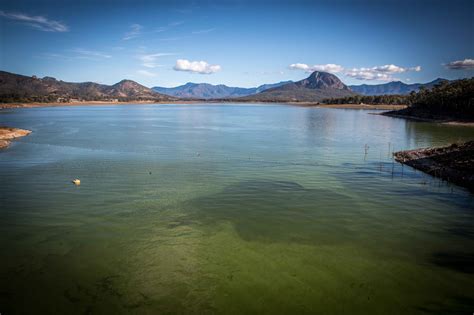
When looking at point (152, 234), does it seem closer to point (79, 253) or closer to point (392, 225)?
point (79, 253)

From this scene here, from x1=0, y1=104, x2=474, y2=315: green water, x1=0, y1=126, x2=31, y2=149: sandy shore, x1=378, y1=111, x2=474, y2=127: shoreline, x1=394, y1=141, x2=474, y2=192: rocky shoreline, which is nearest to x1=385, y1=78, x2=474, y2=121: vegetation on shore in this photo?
x1=378, y1=111, x2=474, y2=127: shoreline

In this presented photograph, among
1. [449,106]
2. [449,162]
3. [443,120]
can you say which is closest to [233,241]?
[449,162]

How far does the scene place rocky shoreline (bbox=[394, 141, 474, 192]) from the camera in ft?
86.9

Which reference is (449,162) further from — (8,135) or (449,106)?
(449,106)

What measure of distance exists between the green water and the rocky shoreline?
4.68ft

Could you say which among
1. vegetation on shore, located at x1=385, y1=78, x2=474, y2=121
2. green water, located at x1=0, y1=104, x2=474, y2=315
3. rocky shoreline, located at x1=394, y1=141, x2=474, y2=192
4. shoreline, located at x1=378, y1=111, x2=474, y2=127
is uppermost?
vegetation on shore, located at x1=385, y1=78, x2=474, y2=121

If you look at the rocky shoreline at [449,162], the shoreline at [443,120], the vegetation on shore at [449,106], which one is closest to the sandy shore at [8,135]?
the rocky shoreline at [449,162]

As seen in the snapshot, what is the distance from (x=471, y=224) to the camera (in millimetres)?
18219

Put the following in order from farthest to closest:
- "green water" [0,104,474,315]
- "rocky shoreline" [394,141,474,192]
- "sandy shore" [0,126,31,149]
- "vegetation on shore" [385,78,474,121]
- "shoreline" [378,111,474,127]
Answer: "vegetation on shore" [385,78,474,121] < "shoreline" [378,111,474,127] < "sandy shore" [0,126,31,149] < "rocky shoreline" [394,141,474,192] < "green water" [0,104,474,315]

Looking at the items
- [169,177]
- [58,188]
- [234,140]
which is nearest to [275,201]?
[169,177]

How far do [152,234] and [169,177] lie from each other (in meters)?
12.0

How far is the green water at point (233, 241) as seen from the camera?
11273mm

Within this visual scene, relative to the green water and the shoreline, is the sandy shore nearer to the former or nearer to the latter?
the green water

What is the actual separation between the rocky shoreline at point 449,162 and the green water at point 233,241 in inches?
56.2
